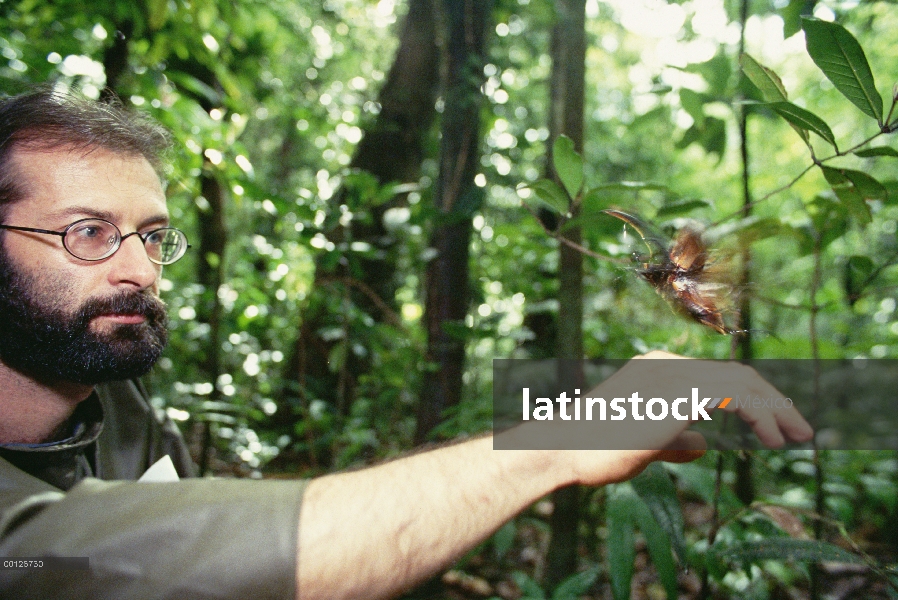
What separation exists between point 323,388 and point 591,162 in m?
2.91

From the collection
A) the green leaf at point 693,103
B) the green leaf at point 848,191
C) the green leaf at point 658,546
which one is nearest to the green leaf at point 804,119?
the green leaf at point 848,191

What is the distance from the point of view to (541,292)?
7.10 ft

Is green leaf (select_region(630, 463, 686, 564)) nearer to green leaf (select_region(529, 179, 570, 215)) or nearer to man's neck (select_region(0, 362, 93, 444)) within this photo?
green leaf (select_region(529, 179, 570, 215))

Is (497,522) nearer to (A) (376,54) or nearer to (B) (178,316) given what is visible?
(B) (178,316)

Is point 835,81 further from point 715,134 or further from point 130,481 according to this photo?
point 130,481

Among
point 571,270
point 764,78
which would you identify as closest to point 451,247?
point 571,270

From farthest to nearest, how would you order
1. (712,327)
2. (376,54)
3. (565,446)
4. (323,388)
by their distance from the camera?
(376,54), (323,388), (712,327), (565,446)

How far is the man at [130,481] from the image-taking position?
1.93 ft

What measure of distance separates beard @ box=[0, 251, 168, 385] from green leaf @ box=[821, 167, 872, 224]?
144 cm

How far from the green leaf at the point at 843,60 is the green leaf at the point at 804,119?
6cm

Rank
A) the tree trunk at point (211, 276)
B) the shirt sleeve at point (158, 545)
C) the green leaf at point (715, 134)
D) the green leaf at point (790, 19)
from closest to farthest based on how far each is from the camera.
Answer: the shirt sleeve at point (158, 545) < the green leaf at point (790, 19) < the green leaf at point (715, 134) < the tree trunk at point (211, 276)

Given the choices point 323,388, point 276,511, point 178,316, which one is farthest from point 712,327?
point 178,316

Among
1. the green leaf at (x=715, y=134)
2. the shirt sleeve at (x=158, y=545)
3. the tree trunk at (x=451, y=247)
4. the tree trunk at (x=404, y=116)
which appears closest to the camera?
the shirt sleeve at (x=158, y=545)

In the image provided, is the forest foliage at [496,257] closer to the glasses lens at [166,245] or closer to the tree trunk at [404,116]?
the tree trunk at [404,116]
